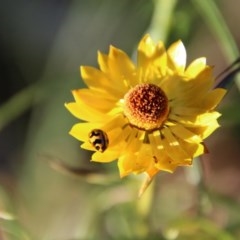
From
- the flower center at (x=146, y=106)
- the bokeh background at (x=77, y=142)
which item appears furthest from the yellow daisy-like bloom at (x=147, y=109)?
the bokeh background at (x=77, y=142)

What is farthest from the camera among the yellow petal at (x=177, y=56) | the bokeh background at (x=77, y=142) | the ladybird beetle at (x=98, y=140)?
the bokeh background at (x=77, y=142)

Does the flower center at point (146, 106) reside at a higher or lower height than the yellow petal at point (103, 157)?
higher

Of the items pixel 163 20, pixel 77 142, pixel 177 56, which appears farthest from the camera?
pixel 77 142

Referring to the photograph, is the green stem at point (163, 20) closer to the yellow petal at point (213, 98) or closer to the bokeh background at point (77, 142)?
the bokeh background at point (77, 142)

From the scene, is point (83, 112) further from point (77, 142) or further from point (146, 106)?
point (77, 142)

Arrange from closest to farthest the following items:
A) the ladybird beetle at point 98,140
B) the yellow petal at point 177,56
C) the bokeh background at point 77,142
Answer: the ladybird beetle at point 98,140, the yellow petal at point 177,56, the bokeh background at point 77,142

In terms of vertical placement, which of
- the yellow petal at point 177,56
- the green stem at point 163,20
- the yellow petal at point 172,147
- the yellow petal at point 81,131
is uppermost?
the green stem at point 163,20

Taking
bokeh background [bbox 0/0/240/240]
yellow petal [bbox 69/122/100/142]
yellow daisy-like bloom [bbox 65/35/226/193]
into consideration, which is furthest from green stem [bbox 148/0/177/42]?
yellow petal [bbox 69/122/100/142]

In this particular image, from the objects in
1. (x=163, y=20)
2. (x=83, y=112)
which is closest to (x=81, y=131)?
(x=83, y=112)

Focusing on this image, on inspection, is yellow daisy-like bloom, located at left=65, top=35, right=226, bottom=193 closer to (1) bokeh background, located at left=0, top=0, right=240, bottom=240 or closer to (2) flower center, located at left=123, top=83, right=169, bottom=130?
(2) flower center, located at left=123, top=83, right=169, bottom=130
